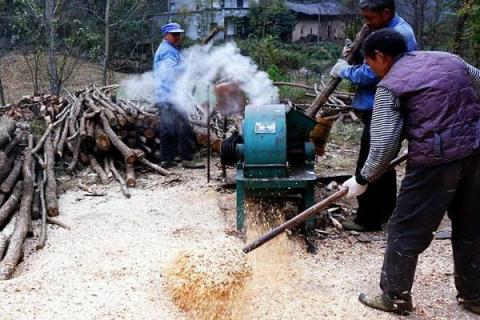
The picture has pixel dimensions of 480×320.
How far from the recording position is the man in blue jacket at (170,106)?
7.40 meters

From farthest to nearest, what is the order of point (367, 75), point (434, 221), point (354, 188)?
point (367, 75) < point (354, 188) < point (434, 221)

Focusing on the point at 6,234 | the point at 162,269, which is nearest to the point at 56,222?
the point at 6,234

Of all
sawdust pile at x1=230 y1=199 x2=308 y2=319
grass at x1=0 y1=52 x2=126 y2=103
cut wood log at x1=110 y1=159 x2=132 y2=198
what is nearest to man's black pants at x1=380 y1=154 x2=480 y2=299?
sawdust pile at x1=230 y1=199 x2=308 y2=319

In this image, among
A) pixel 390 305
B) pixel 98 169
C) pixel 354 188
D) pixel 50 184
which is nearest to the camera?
pixel 390 305

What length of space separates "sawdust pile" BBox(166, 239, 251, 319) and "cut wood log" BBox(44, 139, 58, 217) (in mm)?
2599

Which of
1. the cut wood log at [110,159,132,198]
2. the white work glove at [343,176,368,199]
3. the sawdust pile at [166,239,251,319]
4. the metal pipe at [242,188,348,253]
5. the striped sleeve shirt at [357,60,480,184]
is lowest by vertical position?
the cut wood log at [110,159,132,198]

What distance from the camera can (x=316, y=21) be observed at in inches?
1008

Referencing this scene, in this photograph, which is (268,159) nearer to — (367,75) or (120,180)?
(367,75)

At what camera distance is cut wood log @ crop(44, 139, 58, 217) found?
5.77 m

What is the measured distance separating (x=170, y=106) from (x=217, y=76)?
0.82m

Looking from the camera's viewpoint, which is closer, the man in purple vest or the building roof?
the man in purple vest

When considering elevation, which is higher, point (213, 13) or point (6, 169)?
point (213, 13)

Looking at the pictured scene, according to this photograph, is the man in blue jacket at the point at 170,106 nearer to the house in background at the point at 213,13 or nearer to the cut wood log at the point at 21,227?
the cut wood log at the point at 21,227

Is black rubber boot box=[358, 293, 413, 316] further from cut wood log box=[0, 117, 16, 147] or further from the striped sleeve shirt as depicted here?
cut wood log box=[0, 117, 16, 147]
